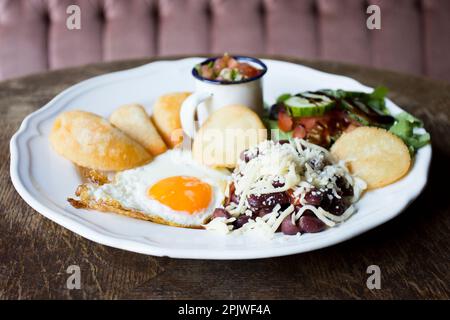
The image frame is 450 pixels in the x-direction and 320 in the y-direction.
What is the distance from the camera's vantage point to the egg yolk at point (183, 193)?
4.69ft

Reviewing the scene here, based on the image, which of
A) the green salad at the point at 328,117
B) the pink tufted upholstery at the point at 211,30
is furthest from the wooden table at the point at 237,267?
the pink tufted upholstery at the point at 211,30

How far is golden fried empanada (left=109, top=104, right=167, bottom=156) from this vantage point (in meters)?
1.73

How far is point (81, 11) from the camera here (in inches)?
109

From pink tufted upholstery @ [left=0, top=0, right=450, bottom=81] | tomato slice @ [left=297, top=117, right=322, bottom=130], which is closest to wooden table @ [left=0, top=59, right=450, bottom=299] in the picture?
tomato slice @ [left=297, top=117, right=322, bottom=130]

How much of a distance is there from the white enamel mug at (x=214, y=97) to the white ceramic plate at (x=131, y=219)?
0.27m

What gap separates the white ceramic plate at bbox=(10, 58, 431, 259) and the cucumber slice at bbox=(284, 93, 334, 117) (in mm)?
241

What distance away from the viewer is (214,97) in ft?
5.79

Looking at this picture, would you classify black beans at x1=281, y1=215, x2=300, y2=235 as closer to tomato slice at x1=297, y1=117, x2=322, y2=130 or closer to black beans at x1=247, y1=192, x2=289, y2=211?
black beans at x1=247, y1=192, x2=289, y2=211

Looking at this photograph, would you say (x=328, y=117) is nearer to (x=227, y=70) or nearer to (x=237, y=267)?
(x=227, y=70)

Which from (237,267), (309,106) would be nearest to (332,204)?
(237,267)

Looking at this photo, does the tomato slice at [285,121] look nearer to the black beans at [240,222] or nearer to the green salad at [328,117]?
the green salad at [328,117]

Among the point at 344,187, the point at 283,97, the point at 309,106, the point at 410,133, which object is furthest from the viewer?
the point at 283,97

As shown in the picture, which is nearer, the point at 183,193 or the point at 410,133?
the point at 183,193

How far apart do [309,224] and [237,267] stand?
19cm
